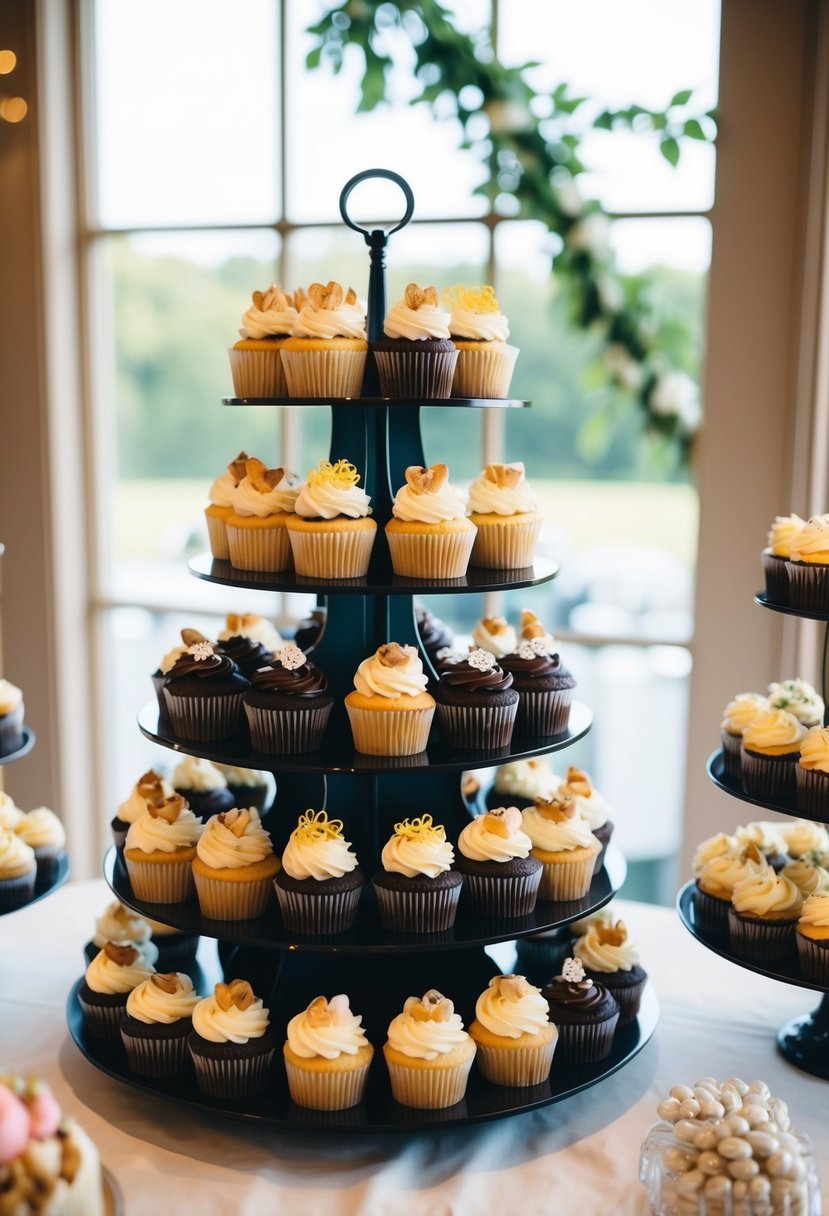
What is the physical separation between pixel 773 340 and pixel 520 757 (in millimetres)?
1265

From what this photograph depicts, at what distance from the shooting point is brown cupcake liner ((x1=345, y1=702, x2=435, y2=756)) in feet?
5.81

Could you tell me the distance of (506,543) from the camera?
1915 millimetres

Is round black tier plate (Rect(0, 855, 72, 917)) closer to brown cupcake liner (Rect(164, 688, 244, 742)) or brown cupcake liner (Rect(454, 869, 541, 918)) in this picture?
brown cupcake liner (Rect(164, 688, 244, 742))

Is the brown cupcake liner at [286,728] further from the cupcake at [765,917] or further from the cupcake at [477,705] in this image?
the cupcake at [765,917]

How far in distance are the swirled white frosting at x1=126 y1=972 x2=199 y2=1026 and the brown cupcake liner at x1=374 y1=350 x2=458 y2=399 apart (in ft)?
3.17

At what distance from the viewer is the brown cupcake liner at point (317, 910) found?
69.9 inches

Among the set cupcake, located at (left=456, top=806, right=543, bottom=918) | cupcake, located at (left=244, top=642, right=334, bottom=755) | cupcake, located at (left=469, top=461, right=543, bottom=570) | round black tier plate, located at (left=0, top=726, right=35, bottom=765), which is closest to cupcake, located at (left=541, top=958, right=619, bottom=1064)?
cupcake, located at (left=456, top=806, right=543, bottom=918)

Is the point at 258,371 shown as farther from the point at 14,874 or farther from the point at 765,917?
the point at 765,917

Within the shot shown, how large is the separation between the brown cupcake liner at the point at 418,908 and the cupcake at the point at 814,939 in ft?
1.73

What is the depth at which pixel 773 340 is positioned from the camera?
8.50ft

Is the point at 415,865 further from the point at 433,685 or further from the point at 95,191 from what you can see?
the point at 95,191

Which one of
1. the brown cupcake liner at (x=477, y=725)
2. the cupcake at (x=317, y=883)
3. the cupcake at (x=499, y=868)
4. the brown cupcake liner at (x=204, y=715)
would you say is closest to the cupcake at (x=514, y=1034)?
the cupcake at (x=499, y=868)

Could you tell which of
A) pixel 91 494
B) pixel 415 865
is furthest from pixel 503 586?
pixel 91 494

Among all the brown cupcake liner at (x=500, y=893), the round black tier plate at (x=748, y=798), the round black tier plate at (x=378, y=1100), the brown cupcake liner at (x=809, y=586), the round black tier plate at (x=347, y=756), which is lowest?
the round black tier plate at (x=378, y=1100)
